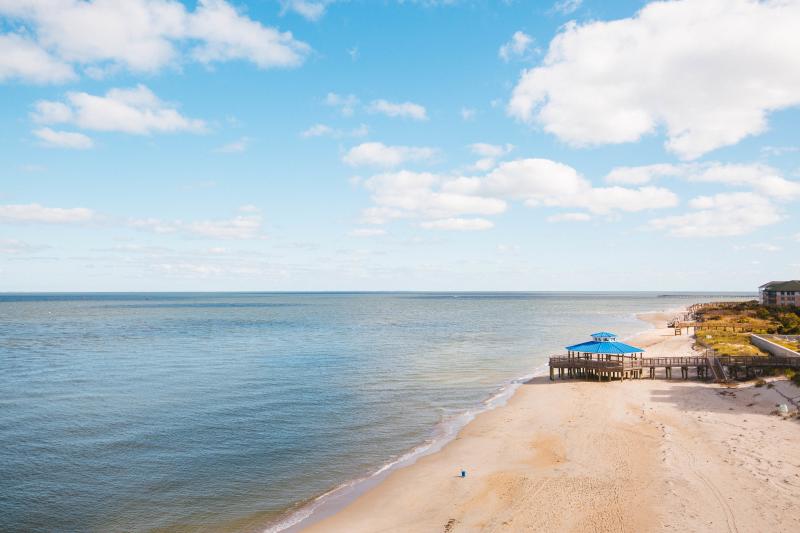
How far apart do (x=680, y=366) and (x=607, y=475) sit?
82.5 feet

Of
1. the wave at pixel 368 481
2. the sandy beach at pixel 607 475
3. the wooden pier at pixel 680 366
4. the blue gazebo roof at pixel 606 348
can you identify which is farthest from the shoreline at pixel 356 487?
the wooden pier at pixel 680 366

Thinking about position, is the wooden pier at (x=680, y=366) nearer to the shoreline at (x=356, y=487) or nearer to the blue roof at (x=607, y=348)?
the blue roof at (x=607, y=348)

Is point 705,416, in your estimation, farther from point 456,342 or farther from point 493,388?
point 456,342

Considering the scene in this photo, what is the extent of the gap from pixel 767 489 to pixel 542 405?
52.9 feet

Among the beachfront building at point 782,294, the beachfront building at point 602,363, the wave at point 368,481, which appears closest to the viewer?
the wave at point 368,481

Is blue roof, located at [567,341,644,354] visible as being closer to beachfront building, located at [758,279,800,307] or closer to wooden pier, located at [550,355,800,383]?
wooden pier, located at [550,355,800,383]

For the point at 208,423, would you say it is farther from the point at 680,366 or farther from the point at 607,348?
the point at 680,366

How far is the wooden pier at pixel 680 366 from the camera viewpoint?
38.2 meters

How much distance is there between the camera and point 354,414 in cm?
3228

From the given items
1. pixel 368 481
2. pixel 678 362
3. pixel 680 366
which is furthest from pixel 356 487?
pixel 678 362

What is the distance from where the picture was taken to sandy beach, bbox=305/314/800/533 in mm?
17156

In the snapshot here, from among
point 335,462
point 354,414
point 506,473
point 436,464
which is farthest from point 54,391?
point 506,473

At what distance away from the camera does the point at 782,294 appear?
334 feet

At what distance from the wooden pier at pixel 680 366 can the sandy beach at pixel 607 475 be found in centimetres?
576
